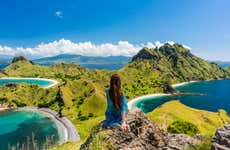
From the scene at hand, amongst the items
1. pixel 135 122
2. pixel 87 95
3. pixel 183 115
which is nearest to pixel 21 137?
pixel 87 95

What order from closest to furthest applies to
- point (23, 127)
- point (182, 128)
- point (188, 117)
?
point (182, 128)
point (188, 117)
point (23, 127)

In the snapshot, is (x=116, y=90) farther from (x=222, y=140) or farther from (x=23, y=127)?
(x=23, y=127)

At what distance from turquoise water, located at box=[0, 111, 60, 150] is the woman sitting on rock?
308 ft

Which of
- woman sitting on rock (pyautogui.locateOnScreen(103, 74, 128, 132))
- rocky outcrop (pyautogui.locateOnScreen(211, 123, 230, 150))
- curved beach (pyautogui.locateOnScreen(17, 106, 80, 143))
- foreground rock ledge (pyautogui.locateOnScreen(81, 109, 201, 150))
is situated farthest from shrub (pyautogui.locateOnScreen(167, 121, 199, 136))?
rocky outcrop (pyautogui.locateOnScreen(211, 123, 230, 150))

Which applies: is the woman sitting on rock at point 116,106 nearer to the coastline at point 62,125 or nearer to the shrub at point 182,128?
the shrub at point 182,128

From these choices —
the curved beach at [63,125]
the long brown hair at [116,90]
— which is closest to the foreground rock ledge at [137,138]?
the long brown hair at [116,90]

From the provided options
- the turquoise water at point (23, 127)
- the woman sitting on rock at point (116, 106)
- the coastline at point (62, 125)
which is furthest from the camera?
the turquoise water at point (23, 127)

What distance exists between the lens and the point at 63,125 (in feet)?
412

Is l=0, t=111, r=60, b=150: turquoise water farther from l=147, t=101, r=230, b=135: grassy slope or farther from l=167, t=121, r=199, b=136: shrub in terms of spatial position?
l=167, t=121, r=199, b=136: shrub

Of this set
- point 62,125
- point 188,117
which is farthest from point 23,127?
point 188,117

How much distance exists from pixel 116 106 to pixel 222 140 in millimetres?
5405

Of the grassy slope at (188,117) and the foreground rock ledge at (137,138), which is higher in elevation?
the foreground rock ledge at (137,138)

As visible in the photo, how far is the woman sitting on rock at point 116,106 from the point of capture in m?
12.1

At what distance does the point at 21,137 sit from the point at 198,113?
9129 centimetres
